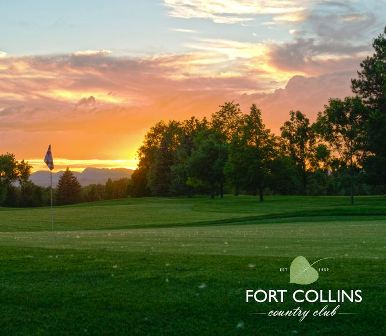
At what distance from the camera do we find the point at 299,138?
11450 cm

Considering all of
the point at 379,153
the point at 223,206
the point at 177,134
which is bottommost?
the point at 223,206

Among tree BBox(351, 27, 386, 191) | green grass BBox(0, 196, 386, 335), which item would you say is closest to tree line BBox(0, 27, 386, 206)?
tree BBox(351, 27, 386, 191)

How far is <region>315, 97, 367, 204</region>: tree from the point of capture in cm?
7794

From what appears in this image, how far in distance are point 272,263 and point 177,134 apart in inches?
5096

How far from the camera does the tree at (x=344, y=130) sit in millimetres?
77938

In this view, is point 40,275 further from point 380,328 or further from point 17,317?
point 380,328

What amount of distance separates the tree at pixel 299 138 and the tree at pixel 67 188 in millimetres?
60786

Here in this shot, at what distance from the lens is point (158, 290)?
10688 mm

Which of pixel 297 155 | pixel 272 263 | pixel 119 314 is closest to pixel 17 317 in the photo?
pixel 119 314

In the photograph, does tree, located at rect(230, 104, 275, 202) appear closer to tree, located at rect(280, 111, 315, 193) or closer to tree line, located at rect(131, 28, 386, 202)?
tree line, located at rect(131, 28, 386, 202)

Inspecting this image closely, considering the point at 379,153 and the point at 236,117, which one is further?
the point at 236,117

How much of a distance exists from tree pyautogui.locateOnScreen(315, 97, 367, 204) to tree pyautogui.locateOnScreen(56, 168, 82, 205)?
86117 millimetres

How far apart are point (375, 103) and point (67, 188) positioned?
8890 centimetres

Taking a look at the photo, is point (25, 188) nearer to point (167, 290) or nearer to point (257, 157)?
point (257, 157)
